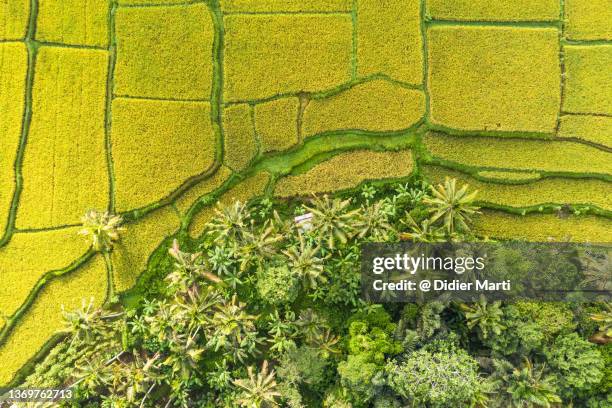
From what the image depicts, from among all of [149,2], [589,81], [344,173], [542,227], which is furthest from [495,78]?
[149,2]

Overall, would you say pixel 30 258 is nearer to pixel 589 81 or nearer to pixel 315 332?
pixel 315 332

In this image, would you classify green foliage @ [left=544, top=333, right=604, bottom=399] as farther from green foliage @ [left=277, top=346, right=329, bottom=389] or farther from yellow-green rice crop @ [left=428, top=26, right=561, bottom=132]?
yellow-green rice crop @ [left=428, top=26, right=561, bottom=132]

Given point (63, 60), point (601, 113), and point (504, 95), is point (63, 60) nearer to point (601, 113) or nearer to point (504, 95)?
point (504, 95)

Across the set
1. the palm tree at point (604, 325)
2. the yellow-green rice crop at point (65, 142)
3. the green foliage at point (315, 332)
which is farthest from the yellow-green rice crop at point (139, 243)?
the palm tree at point (604, 325)

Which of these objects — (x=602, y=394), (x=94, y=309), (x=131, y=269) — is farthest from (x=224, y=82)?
(x=602, y=394)

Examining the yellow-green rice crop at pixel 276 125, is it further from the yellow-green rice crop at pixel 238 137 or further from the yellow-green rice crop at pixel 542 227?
the yellow-green rice crop at pixel 542 227

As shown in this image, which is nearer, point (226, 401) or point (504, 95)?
point (226, 401)

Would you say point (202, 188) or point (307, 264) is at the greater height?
point (202, 188)
